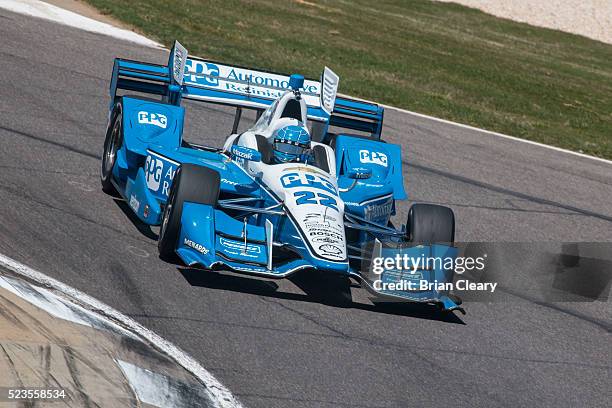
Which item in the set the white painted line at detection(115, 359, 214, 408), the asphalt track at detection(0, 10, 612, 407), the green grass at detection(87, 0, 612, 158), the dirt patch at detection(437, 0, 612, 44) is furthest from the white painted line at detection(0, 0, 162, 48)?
the dirt patch at detection(437, 0, 612, 44)

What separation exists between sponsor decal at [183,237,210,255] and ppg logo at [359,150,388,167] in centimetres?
298

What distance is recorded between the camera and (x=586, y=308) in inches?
402

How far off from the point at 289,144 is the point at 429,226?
5.11 ft

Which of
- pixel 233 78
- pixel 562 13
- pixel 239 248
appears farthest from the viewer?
pixel 562 13

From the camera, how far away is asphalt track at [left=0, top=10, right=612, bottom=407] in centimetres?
761

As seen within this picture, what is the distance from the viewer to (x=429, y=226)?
9789 mm

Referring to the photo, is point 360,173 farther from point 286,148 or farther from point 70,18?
point 70,18

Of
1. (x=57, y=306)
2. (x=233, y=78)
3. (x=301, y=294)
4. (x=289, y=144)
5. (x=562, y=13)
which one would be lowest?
(x=301, y=294)

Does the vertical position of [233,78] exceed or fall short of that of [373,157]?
it exceeds it

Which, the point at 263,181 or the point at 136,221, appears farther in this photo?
the point at 136,221

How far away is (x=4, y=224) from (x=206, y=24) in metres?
15.2

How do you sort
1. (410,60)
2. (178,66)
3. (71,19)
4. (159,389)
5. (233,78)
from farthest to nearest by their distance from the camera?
(410,60) → (71,19) → (233,78) → (178,66) → (159,389)

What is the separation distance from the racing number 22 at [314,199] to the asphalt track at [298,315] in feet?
2.47

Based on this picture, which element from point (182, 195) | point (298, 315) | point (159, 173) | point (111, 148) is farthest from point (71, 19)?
point (298, 315)
